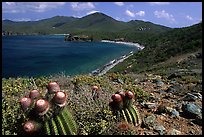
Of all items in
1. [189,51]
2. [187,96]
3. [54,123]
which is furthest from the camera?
[189,51]

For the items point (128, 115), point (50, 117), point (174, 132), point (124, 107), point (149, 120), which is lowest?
point (174, 132)

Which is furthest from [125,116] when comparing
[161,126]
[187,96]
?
[187,96]

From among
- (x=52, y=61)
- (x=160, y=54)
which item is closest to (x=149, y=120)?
(x=160, y=54)

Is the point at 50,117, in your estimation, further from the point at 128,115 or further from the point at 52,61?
the point at 52,61

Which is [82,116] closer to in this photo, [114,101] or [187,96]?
[114,101]

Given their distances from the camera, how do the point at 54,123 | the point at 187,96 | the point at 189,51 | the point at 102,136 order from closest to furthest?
the point at 54,123 → the point at 102,136 → the point at 187,96 → the point at 189,51

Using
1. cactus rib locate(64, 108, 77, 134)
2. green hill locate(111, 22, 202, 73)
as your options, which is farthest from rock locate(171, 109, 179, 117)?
green hill locate(111, 22, 202, 73)
